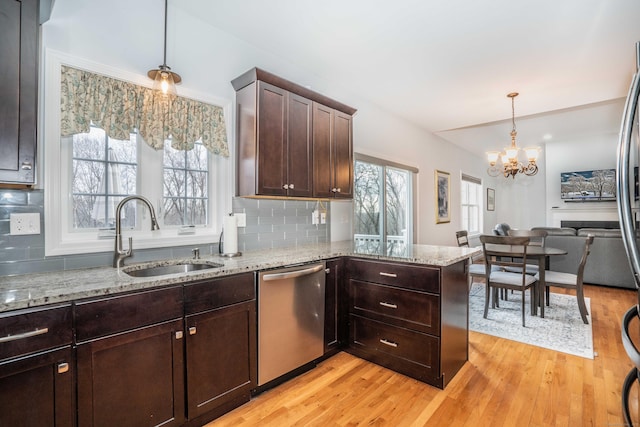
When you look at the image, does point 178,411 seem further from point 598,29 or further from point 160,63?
point 598,29

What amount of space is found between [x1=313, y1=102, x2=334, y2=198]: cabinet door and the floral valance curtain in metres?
0.79

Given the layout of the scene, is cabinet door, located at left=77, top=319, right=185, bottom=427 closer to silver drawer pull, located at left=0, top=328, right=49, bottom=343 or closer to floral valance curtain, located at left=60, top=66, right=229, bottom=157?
silver drawer pull, located at left=0, top=328, right=49, bottom=343

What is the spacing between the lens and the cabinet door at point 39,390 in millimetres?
1197

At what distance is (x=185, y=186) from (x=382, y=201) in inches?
111

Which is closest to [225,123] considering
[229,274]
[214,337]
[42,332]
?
[229,274]

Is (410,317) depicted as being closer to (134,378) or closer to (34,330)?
(134,378)

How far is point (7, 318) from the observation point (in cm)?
119

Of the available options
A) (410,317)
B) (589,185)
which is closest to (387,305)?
(410,317)

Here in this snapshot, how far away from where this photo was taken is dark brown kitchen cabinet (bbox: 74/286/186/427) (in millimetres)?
1377

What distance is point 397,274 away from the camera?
2.34m

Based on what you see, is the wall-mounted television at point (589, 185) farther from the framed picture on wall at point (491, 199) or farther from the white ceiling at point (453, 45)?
the white ceiling at point (453, 45)

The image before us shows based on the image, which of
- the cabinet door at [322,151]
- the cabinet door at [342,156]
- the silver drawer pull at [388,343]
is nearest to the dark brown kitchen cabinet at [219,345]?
the silver drawer pull at [388,343]

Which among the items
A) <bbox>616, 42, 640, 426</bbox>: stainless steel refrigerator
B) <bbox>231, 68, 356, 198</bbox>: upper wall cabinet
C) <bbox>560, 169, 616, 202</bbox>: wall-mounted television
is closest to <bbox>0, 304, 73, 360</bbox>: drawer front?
<bbox>231, 68, 356, 198</bbox>: upper wall cabinet

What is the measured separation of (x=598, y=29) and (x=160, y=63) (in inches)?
132
